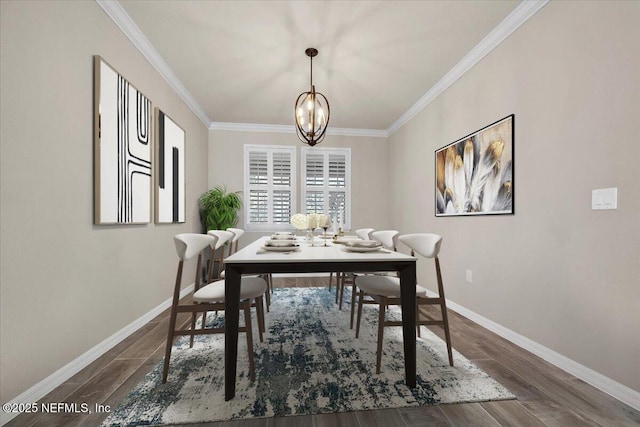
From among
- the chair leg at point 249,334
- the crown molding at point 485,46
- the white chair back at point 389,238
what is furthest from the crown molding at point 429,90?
the chair leg at point 249,334

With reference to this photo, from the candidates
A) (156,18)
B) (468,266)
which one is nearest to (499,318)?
(468,266)

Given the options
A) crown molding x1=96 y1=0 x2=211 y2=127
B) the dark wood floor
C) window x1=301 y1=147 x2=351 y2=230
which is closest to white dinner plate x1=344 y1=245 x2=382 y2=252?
the dark wood floor

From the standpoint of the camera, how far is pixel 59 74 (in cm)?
177

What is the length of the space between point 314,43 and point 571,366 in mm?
3267

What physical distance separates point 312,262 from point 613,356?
183cm

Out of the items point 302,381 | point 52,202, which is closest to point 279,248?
point 302,381

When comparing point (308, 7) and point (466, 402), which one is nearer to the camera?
point (466, 402)

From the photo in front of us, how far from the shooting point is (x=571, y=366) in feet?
6.14

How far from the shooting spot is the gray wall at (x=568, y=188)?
1.61 m

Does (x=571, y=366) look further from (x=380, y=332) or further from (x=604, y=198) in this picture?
(x=380, y=332)

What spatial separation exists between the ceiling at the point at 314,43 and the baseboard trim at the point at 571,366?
2.65 m

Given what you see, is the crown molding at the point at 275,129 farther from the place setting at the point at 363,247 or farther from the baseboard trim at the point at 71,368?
the place setting at the point at 363,247

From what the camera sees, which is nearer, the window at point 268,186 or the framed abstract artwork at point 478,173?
the framed abstract artwork at point 478,173

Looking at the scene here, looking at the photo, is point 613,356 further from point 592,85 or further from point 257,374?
point 257,374
